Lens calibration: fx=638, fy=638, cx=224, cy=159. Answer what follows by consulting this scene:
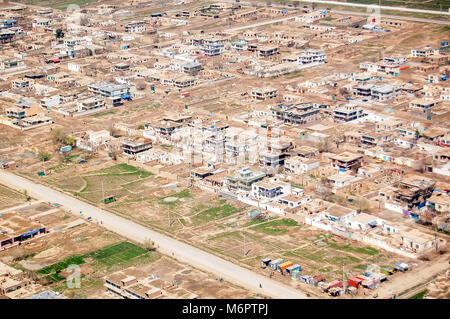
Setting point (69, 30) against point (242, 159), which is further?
point (69, 30)

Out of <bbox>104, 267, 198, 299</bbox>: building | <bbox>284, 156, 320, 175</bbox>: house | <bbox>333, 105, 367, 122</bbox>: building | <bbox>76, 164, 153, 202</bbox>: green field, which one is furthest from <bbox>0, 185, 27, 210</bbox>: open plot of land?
<bbox>333, 105, 367, 122</bbox>: building

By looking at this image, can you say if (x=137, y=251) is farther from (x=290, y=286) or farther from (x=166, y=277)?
(x=290, y=286)

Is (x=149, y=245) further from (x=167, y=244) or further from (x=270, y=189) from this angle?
(x=270, y=189)

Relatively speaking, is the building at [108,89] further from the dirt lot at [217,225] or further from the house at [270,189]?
the house at [270,189]

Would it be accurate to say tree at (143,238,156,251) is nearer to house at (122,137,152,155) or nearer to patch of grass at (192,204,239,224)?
patch of grass at (192,204,239,224)

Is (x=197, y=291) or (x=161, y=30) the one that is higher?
(x=161, y=30)
